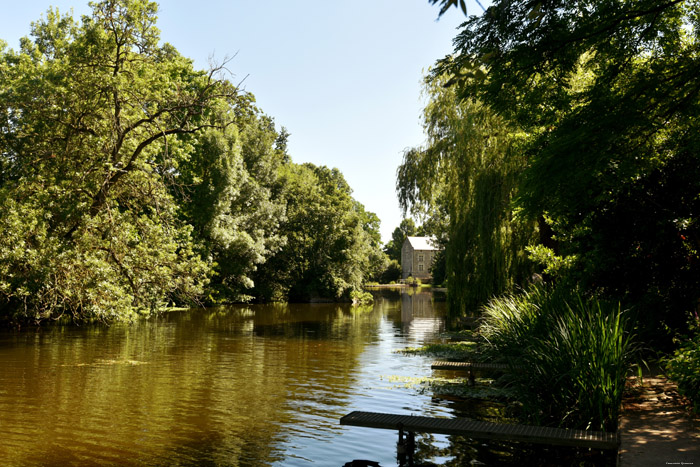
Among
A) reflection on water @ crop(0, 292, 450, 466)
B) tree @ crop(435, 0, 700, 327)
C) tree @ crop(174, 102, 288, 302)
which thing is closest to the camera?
tree @ crop(435, 0, 700, 327)

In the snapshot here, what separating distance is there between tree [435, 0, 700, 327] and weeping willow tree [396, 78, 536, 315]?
28.6 feet

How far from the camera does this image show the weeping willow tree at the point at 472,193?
18.1 meters

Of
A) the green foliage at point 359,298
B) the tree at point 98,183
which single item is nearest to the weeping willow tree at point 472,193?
the tree at point 98,183

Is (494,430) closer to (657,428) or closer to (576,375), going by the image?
(576,375)

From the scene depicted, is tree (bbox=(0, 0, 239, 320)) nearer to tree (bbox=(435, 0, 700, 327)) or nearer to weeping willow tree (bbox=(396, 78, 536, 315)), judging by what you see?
weeping willow tree (bbox=(396, 78, 536, 315))

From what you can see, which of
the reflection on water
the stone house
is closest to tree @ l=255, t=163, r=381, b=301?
the reflection on water

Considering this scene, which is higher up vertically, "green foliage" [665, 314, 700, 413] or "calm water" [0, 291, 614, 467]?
"green foliage" [665, 314, 700, 413]

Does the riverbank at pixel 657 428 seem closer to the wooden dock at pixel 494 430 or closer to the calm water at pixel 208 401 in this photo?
the wooden dock at pixel 494 430

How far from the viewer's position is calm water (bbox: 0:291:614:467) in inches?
270

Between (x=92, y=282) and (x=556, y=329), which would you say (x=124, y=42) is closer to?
(x=92, y=282)

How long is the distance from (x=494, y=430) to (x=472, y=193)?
13531 mm

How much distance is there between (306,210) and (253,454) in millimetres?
40781

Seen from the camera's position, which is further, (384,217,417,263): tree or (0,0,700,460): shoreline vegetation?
(384,217,417,263): tree

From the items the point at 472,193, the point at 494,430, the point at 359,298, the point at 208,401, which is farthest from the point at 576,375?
the point at 359,298
